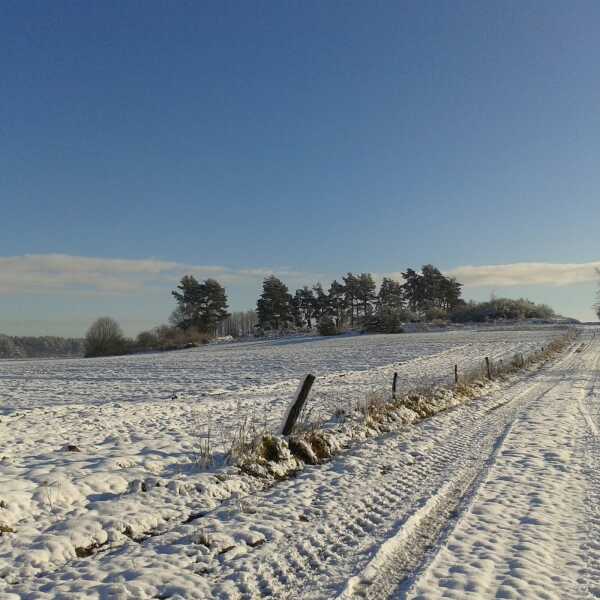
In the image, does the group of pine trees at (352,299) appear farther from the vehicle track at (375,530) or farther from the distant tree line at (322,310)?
the vehicle track at (375,530)

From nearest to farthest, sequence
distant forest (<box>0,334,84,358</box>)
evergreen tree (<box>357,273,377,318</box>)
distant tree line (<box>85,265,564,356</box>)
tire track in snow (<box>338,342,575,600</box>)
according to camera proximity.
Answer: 1. tire track in snow (<box>338,342,575,600</box>)
2. distant tree line (<box>85,265,564,356</box>)
3. evergreen tree (<box>357,273,377,318</box>)
4. distant forest (<box>0,334,84,358</box>)

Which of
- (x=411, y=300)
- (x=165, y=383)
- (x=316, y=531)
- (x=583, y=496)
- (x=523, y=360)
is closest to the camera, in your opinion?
(x=316, y=531)

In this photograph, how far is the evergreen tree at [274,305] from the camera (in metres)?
90.8

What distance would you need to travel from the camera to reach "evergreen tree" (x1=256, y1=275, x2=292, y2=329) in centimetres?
9075

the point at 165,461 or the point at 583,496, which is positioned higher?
the point at 165,461

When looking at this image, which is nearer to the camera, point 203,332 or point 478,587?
point 478,587

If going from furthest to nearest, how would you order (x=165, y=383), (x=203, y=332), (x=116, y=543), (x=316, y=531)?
(x=203, y=332) → (x=165, y=383) → (x=316, y=531) → (x=116, y=543)

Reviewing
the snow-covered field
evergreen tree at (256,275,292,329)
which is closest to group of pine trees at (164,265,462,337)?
evergreen tree at (256,275,292,329)

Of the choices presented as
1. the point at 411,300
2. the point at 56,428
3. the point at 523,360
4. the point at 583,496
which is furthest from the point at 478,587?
the point at 411,300

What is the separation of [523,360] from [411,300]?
245ft

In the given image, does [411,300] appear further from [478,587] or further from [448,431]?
[478,587]

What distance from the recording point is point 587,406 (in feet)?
51.6

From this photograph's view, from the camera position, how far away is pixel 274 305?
90.9m

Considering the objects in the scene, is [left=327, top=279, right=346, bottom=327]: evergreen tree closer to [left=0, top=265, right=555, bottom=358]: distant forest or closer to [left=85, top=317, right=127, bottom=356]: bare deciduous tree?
[left=0, top=265, right=555, bottom=358]: distant forest
